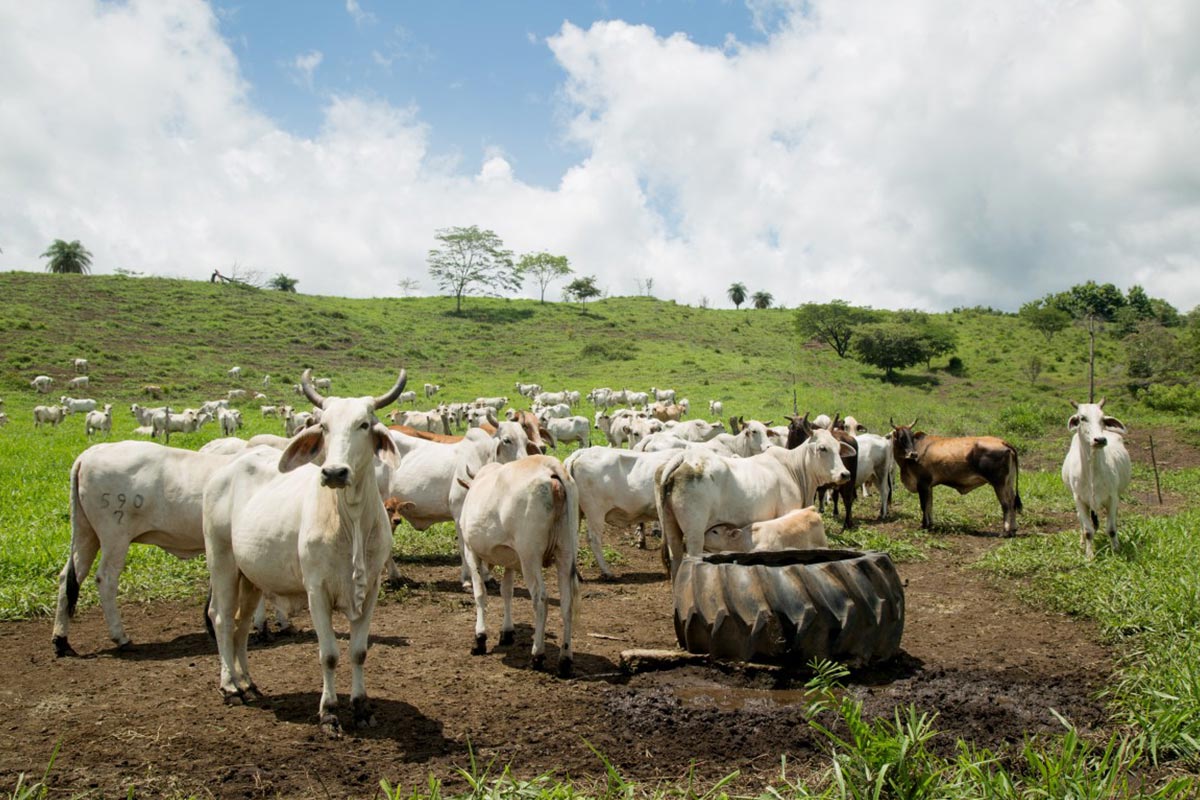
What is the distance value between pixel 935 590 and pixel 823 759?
19.3 ft

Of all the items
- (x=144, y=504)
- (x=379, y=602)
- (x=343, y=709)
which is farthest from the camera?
(x=379, y=602)

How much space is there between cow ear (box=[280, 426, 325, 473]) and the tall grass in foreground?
5.54 m

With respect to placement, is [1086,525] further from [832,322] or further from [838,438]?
[832,322]

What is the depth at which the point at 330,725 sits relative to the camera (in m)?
5.45

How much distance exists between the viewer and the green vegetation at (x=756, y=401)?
459 centimetres

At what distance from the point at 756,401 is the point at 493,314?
38383mm

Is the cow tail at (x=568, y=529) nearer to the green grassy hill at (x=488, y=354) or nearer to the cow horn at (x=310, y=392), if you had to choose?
the cow horn at (x=310, y=392)

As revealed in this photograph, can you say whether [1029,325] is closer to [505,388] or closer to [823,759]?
[505,388]

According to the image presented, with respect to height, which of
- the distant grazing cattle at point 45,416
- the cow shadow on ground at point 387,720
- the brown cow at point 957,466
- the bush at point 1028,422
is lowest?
the cow shadow on ground at point 387,720

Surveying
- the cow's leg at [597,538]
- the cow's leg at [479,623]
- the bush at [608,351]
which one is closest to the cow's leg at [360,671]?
the cow's leg at [479,623]

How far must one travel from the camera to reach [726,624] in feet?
21.5

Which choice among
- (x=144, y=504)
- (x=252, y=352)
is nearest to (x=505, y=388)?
(x=252, y=352)

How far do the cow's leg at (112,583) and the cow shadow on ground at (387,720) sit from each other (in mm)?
2349

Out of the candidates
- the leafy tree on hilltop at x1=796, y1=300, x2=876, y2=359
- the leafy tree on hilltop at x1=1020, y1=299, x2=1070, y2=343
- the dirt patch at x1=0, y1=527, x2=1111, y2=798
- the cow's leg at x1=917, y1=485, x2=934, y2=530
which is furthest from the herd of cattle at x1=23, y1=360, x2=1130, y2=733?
the leafy tree on hilltop at x1=1020, y1=299, x2=1070, y2=343
